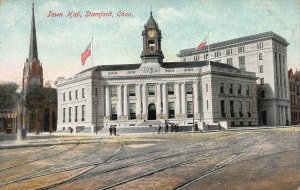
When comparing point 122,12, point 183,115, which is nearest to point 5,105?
point 183,115

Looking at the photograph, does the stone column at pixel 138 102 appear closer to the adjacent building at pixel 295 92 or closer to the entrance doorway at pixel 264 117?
the entrance doorway at pixel 264 117

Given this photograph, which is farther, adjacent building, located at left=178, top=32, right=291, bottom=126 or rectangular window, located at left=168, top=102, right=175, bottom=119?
adjacent building, located at left=178, top=32, right=291, bottom=126

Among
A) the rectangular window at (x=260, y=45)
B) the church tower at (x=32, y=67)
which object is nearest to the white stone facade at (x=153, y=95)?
the church tower at (x=32, y=67)

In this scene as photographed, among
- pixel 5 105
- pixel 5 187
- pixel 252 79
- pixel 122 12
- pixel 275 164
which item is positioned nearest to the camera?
pixel 5 187

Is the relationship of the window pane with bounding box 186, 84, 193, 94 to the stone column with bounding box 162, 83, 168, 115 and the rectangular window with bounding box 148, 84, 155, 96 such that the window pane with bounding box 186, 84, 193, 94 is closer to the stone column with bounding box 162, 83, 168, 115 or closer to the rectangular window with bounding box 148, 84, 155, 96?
the stone column with bounding box 162, 83, 168, 115

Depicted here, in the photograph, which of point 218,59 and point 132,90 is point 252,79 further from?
point 132,90

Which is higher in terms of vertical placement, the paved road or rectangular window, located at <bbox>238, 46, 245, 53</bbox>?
rectangular window, located at <bbox>238, 46, 245, 53</bbox>

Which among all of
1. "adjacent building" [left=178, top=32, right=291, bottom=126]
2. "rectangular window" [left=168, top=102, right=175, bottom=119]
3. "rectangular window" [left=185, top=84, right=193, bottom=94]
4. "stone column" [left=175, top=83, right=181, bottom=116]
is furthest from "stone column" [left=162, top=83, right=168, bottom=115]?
"adjacent building" [left=178, top=32, right=291, bottom=126]
